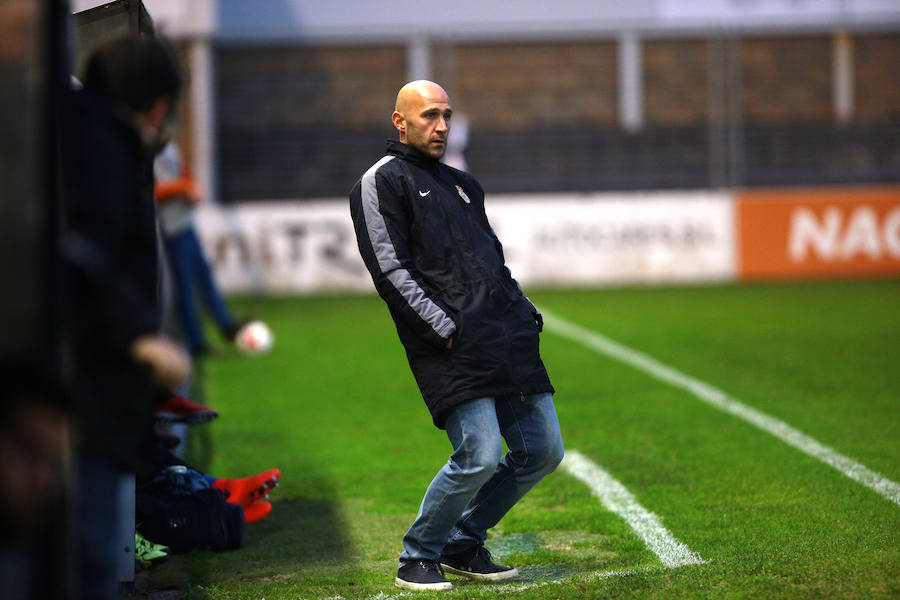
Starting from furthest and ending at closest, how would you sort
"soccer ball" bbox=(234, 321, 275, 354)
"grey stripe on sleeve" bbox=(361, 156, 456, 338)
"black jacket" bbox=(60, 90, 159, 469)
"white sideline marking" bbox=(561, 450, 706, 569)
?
"soccer ball" bbox=(234, 321, 275, 354) < "white sideline marking" bbox=(561, 450, 706, 569) < "grey stripe on sleeve" bbox=(361, 156, 456, 338) < "black jacket" bbox=(60, 90, 159, 469)

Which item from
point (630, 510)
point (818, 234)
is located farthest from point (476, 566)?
point (818, 234)

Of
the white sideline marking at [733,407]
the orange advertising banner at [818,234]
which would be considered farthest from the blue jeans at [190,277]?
the orange advertising banner at [818,234]

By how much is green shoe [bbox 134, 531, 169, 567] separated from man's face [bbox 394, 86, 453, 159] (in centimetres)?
192

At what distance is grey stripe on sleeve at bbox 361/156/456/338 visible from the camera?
4148 millimetres

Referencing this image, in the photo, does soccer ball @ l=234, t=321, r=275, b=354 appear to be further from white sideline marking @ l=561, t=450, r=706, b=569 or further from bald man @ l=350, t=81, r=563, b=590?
bald man @ l=350, t=81, r=563, b=590

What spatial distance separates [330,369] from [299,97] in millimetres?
13331

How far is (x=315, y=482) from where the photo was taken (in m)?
6.39

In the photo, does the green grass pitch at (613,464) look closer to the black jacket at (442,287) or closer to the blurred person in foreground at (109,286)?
the black jacket at (442,287)

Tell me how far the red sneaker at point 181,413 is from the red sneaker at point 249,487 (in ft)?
1.01

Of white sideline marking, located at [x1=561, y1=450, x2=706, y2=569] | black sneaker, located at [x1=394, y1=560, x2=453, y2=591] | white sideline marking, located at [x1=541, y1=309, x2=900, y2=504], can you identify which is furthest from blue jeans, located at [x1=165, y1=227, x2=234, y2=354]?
black sneaker, located at [x1=394, y1=560, x2=453, y2=591]

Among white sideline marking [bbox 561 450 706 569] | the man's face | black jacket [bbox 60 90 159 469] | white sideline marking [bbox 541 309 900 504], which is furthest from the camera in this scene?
white sideline marking [bbox 541 309 900 504]

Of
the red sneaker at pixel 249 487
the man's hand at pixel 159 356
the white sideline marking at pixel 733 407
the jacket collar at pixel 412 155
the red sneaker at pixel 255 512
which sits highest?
the jacket collar at pixel 412 155

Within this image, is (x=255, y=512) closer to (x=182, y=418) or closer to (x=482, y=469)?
(x=182, y=418)

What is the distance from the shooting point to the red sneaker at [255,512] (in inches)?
218
